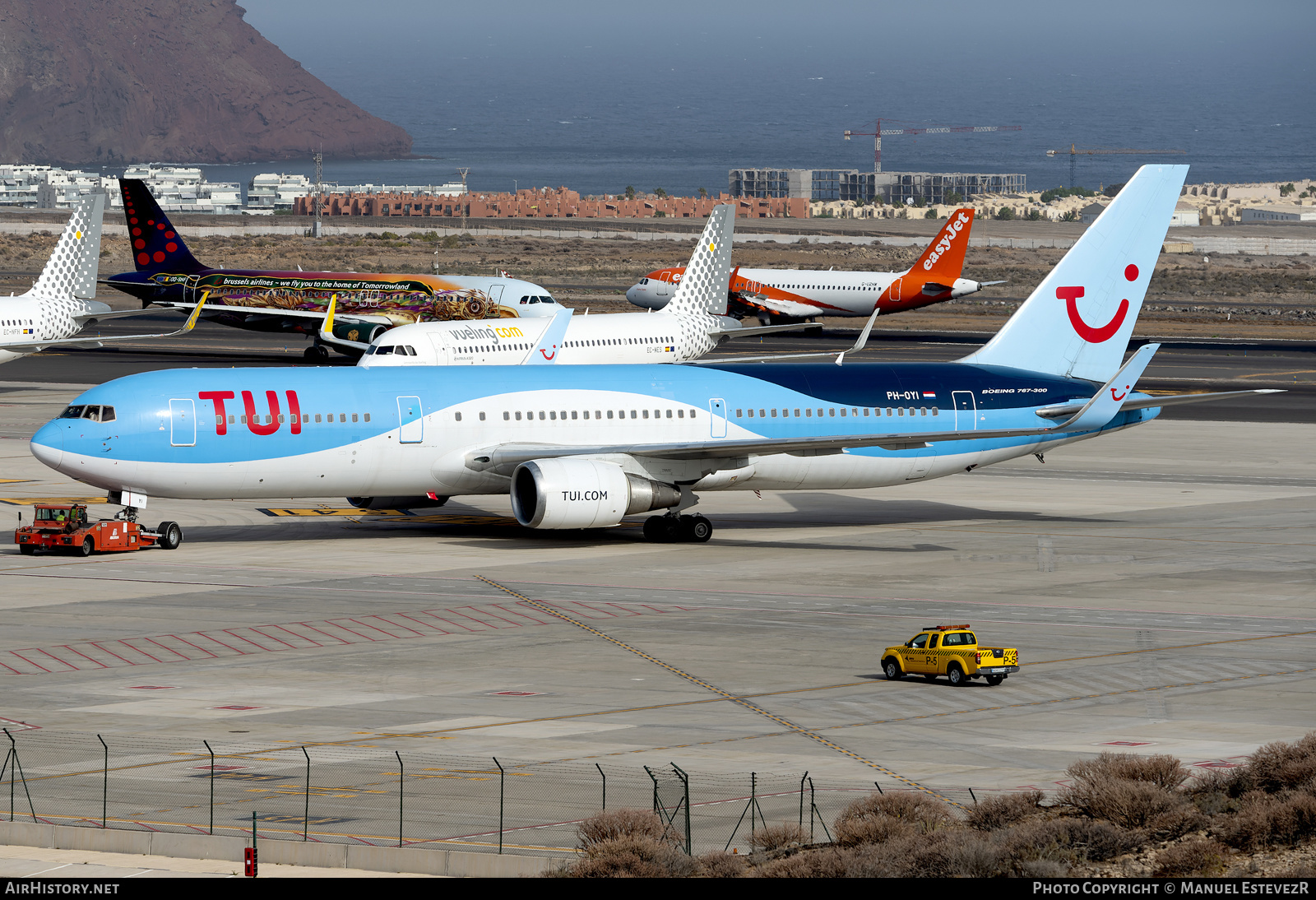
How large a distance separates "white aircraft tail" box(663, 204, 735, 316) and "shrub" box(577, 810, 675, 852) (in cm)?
6541

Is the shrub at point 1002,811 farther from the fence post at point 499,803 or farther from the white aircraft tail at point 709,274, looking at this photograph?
the white aircraft tail at point 709,274

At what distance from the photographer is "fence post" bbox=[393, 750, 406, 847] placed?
73.2 feet

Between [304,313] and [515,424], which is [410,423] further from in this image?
[304,313]

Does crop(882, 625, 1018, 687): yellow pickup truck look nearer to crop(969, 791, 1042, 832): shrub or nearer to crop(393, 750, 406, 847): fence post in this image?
crop(969, 791, 1042, 832): shrub

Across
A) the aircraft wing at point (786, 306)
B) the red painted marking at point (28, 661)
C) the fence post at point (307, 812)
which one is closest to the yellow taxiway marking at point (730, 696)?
the fence post at point (307, 812)

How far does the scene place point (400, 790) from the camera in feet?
80.3

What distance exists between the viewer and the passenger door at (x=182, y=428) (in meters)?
47.6

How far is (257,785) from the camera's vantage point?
2541cm

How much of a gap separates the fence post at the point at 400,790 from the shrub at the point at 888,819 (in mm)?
5561

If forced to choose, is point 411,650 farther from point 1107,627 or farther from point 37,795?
point 1107,627

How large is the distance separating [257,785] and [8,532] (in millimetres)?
30137

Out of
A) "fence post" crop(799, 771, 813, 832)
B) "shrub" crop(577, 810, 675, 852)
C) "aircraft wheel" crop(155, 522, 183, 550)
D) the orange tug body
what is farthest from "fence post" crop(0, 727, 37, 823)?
"aircraft wheel" crop(155, 522, 183, 550)

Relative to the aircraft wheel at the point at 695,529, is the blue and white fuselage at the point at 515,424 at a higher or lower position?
higher

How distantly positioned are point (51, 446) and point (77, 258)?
4037cm
